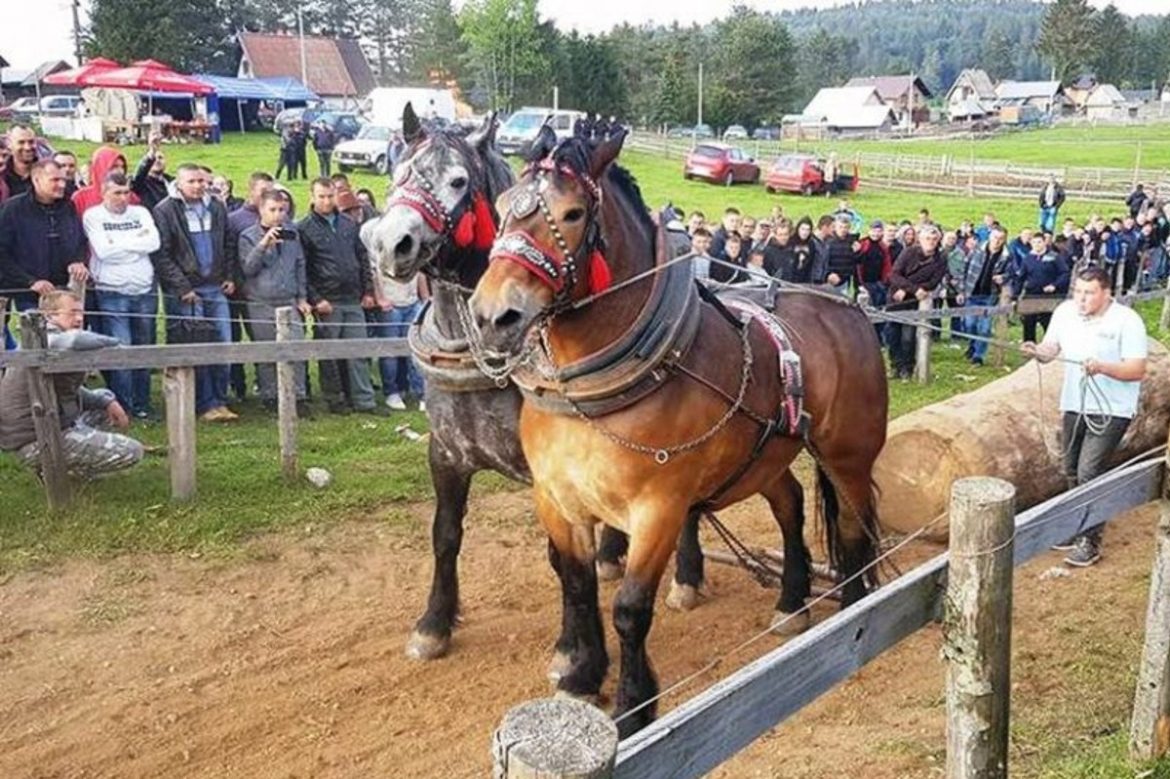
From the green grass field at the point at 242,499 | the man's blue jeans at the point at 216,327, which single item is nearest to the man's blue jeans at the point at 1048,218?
the green grass field at the point at 242,499

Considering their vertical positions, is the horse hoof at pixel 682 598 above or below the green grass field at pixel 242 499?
below

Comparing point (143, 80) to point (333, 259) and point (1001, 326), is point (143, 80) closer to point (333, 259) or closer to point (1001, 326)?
point (333, 259)

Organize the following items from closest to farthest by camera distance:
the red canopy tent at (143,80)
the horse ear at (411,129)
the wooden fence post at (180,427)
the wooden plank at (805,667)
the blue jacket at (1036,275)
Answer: the wooden plank at (805,667) < the horse ear at (411,129) < the wooden fence post at (180,427) < the blue jacket at (1036,275) < the red canopy tent at (143,80)

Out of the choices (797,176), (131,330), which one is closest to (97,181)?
(131,330)

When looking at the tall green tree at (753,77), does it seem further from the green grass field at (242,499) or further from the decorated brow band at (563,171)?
the decorated brow band at (563,171)

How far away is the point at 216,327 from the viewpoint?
28.9 ft

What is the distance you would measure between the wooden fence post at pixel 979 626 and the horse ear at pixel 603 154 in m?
1.72

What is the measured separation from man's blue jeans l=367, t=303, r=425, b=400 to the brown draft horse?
543cm

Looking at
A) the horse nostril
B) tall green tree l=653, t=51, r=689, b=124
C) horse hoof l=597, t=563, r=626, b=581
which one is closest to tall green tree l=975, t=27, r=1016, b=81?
tall green tree l=653, t=51, r=689, b=124

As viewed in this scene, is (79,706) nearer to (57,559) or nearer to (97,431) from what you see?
(57,559)

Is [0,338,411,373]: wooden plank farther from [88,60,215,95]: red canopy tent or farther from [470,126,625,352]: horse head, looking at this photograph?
[88,60,215,95]: red canopy tent

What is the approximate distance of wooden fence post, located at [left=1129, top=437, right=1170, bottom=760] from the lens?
12.6 ft

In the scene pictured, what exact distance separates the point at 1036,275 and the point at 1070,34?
97115mm

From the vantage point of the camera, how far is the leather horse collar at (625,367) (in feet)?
12.8
